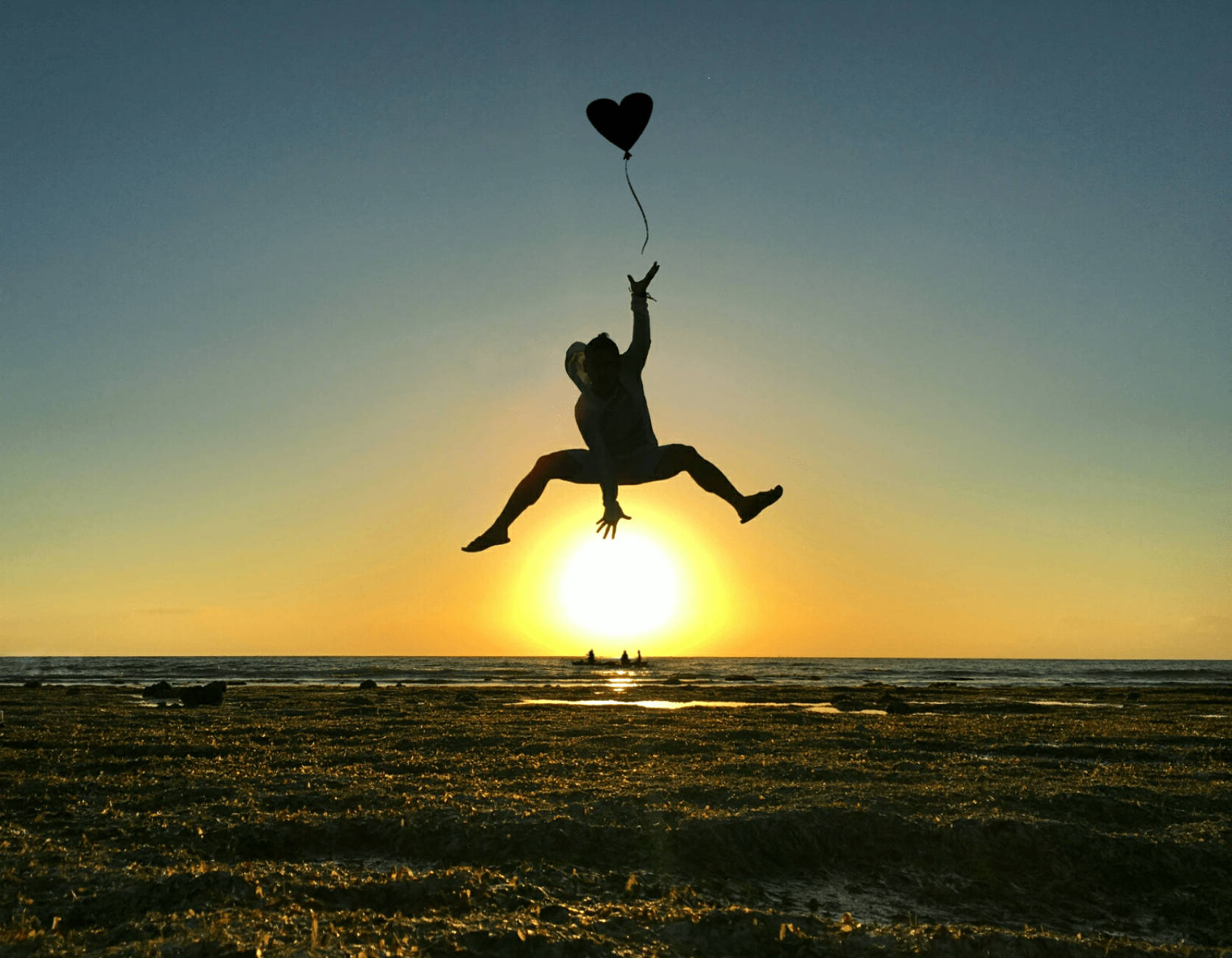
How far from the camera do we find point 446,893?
811cm

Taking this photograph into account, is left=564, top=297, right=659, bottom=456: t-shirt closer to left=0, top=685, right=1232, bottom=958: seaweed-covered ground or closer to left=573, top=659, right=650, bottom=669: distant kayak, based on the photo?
left=0, top=685, right=1232, bottom=958: seaweed-covered ground

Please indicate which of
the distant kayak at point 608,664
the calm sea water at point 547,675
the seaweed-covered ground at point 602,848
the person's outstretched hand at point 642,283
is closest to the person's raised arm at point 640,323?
the person's outstretched hand at point 642,283

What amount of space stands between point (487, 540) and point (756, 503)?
235cm

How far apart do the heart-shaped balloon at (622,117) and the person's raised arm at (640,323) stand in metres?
1.07

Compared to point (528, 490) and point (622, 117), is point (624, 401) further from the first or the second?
point (622, 117)

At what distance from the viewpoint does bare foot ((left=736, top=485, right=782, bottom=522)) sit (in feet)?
24.5

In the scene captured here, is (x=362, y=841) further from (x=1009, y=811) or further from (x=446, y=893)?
(x=1009, y=811)

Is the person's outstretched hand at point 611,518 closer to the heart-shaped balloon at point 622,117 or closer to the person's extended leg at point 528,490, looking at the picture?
the person's extended leg at point 528,490

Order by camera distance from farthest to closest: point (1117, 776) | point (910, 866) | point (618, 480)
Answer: point (1117, 776) → point (910, 866) → point (618, 480)

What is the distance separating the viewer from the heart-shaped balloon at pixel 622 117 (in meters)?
6.64

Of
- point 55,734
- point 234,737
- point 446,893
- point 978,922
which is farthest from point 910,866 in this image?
point 55,734

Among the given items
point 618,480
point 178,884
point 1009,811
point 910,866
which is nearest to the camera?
point 618,480

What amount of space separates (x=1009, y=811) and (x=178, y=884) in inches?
390

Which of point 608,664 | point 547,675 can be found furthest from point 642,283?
point 608,664
